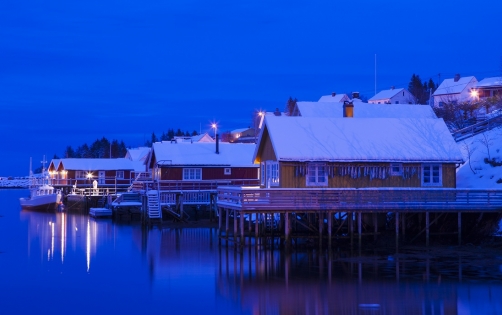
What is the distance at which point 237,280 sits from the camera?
91.2ft

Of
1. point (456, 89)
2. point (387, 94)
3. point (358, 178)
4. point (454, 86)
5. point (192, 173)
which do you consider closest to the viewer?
point (358, 178)

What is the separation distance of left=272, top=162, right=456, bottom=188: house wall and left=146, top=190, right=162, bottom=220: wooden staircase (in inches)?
659

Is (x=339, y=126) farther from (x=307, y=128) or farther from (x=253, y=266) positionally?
(x=253, y=266)

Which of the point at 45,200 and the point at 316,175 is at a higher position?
the point at 316,175

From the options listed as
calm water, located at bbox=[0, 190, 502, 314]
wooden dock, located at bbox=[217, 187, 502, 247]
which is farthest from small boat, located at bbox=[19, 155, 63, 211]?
wooden dock, located at bbox=[217, 187, 502, 247]

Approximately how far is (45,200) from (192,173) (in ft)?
72.5

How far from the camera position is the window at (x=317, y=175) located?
120 ft

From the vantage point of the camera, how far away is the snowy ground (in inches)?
1629

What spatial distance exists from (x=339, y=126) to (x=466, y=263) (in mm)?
12581

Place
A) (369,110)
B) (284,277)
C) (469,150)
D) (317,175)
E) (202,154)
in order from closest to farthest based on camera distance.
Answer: (284,277) < (317,175) < (469,150) < (369,110) < (202,154)

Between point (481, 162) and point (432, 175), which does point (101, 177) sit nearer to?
point (481, 162)

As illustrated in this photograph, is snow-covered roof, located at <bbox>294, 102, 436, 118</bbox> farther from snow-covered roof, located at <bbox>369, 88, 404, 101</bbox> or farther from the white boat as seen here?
snow-covered roof, located at <bbox>369, 88, 404, 101</bbox>

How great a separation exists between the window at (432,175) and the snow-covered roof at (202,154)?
22.5 m

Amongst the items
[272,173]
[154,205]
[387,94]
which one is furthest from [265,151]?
[387,94]
